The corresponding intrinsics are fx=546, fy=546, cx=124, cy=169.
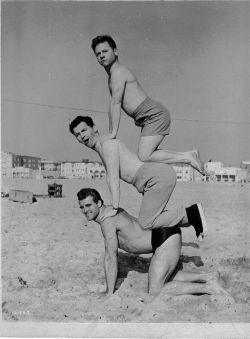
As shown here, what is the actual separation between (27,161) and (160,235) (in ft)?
15.5

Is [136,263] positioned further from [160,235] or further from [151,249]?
[160,235]

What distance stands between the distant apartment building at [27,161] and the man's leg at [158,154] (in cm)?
337

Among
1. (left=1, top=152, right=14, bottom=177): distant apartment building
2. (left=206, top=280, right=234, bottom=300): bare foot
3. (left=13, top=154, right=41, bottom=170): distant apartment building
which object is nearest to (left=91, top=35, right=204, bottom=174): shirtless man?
(left=206, top=280, right=234, bottom=300): bare foot

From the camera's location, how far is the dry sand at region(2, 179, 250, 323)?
4.61 metres

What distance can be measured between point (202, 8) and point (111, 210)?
2.39 metres

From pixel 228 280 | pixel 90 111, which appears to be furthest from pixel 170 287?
pixel 90 111

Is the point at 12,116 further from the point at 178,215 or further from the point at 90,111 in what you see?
the point at 178,215

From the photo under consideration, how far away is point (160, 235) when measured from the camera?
4828mm

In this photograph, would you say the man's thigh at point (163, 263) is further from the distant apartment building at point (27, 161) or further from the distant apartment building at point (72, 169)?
the distant apartment building at point (72, 169)

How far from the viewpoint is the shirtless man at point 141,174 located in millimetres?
4891

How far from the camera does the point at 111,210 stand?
4.85 metres

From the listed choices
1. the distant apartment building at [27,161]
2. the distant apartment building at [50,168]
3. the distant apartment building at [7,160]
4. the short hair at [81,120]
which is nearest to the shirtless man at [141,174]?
the short hair at [81,120]

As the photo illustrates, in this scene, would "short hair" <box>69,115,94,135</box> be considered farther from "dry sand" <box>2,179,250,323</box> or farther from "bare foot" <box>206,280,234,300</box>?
"bare foot" <box>206,280,234,300</box>

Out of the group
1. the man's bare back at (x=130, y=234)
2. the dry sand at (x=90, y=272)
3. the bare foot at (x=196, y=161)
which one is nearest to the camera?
the dry sand at (x=90, y=272)
